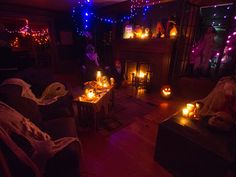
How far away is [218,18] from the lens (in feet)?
10.7

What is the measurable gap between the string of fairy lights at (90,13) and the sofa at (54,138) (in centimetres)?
366

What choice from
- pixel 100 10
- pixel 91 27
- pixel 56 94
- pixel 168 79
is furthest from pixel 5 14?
pixel 168 79

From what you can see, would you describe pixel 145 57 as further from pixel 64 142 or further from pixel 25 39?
pixel 25 39

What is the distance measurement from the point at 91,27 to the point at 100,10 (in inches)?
28.1

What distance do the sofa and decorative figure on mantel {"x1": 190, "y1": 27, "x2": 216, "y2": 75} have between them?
3237 mm

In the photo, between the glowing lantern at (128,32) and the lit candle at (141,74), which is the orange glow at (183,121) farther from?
the glowing lantern at (128,32)

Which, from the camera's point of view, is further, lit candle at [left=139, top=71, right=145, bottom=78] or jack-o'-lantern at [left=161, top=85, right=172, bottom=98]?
lit candle at [left=139, top=71, right=145, bottom=78]

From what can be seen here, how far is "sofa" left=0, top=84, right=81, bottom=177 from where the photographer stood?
0.98 meters

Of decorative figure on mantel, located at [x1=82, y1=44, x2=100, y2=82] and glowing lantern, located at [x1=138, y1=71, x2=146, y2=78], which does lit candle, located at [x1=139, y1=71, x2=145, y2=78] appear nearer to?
glowing lantern, located at [x1=138, y1=71, x2=146, y2=78]

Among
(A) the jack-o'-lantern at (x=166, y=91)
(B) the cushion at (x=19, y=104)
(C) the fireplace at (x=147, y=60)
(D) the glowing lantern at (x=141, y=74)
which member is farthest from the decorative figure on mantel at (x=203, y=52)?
(B) the cushion at (x=19, y=104)

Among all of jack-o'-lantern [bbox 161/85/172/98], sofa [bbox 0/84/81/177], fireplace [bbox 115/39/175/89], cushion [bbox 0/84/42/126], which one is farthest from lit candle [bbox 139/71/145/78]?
cushion [bbox 0/84/42/126]

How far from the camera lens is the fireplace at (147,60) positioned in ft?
12.4

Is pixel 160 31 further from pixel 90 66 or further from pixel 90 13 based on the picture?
pixel 90 13

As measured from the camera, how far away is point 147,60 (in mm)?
4191
